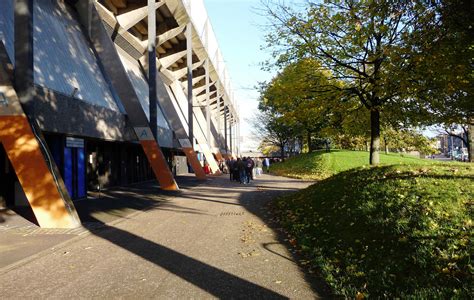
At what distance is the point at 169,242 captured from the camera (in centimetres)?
788

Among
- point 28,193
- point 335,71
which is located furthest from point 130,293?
point 335,71

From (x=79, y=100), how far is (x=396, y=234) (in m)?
12.6

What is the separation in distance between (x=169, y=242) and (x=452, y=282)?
16.6 feet

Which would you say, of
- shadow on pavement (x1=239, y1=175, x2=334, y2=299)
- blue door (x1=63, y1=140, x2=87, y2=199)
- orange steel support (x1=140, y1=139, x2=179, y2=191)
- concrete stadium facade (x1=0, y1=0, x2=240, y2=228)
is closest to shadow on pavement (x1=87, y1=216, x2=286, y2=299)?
shadow on pavement (x1=239, y1=175, x2=334, y2=299)

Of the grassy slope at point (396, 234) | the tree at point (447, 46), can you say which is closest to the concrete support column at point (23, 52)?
the grassy slope at point (396, 234)

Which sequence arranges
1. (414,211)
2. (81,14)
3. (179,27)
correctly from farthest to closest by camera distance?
(179,27) < (81,14) < (414,211)

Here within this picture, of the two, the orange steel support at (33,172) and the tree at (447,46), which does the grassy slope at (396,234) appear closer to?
the tree at (447,46)

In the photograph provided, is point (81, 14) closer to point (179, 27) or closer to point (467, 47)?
point (179, 27)

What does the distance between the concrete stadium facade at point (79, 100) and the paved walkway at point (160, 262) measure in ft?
5.46

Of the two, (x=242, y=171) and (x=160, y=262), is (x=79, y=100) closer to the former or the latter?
(x=160, y=262)

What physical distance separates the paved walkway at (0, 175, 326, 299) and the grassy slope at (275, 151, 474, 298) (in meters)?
0.58

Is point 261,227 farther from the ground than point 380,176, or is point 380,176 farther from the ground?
point 380,176

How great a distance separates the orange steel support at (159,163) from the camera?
19.7 meters

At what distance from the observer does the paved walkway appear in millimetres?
4948
